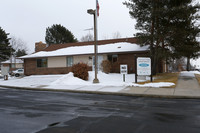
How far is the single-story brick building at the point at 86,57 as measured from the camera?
23.4 metres

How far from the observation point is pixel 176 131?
4438 millimetres

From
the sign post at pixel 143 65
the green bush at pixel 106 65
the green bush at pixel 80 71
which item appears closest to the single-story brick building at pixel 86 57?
the green bush at pixel 106 65

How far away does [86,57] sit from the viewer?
26.3m

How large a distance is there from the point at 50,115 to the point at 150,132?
10.5ft

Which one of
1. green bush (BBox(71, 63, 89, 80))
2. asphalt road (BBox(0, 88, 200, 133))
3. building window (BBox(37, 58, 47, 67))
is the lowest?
asphalt road (BBox(0, 88, 200, 133))

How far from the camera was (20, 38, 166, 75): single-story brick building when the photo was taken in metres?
23.4

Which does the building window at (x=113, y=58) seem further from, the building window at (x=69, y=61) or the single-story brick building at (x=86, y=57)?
the building window at (x=69, y=61)

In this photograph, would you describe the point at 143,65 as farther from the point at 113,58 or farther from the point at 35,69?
the point at 35,69

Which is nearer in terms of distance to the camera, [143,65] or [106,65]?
[143,65]

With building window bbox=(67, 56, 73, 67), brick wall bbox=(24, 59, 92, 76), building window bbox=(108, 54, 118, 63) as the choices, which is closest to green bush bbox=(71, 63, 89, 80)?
building window bbox=(108, 54, 118, 63)

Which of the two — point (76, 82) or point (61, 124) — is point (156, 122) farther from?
point (76, 82)

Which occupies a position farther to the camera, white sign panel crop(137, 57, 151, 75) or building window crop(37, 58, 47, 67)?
building window crop(37, 58, 47, 67)

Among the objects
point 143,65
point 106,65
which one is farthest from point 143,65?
point 106,65

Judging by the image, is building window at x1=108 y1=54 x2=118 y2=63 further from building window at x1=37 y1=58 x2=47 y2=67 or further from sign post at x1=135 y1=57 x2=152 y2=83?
building window at x1=37 y1=58 x2=47 y2=67
